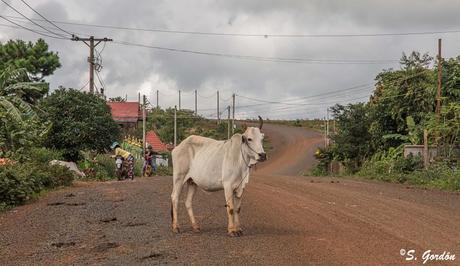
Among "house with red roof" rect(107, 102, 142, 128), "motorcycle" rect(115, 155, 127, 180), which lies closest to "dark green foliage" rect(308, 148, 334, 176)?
"motorcycle" rect(115, 155, 127, 180)

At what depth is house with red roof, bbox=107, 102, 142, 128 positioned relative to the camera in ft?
213

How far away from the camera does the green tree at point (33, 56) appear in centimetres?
4166

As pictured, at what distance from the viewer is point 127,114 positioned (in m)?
65.3

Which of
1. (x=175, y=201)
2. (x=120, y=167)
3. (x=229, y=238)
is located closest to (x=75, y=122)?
(x=120, y=167)

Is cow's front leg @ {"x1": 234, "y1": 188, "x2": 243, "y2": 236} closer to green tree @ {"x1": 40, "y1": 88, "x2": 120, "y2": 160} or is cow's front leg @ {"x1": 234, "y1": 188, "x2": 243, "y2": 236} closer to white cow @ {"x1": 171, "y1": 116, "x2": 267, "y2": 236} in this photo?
white cow @ {"x1": 171, "y1": 116, "x2": 267, "y2": 236}

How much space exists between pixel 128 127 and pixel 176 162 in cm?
5433

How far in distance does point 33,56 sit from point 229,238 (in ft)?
116

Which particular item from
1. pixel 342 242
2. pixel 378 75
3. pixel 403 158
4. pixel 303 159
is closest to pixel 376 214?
pixel 342 242

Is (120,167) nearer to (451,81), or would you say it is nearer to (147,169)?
(147,169)

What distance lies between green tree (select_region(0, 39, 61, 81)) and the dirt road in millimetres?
25309

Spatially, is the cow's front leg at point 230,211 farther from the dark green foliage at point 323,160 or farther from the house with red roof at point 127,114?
the house with red roof at point 127,114

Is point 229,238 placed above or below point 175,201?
below

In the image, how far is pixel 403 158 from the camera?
30.4 m

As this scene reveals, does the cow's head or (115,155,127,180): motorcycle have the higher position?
the cow's head
